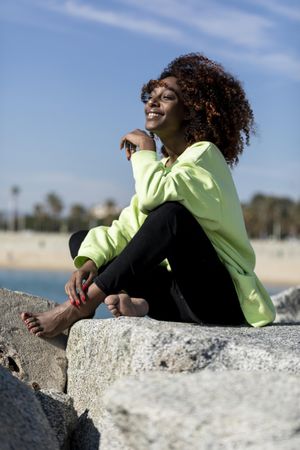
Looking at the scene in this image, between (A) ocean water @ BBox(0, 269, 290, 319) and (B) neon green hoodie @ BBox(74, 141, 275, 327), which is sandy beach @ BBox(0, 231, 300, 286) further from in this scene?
(B) neon green hoodie @ BBox(74, 141, 275, 327)

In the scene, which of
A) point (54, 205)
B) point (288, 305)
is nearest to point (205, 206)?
point (288, 305)

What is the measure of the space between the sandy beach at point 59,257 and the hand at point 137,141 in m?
36.2

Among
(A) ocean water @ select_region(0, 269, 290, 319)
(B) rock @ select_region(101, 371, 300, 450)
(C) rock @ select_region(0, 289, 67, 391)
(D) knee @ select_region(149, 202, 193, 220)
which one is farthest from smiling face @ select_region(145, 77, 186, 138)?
(A) ocean water @ select_region(0, 269, 290, 319)

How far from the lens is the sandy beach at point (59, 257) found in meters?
45.1

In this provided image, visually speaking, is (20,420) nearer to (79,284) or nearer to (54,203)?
(79,284)

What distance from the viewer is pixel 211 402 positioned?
2762 mm

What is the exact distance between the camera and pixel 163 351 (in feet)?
11.9

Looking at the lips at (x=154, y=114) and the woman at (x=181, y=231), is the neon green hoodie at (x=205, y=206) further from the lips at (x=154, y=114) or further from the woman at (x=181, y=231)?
the lips at (x=154, y=114)

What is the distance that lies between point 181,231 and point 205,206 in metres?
0.21

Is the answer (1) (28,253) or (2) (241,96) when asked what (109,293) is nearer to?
(2) (241,96)

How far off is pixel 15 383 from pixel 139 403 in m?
0.78

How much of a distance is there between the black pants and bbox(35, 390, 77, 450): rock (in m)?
0.60

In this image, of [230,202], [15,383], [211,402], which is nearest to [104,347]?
[15,383]

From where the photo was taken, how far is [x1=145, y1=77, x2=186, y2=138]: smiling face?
4605mm
